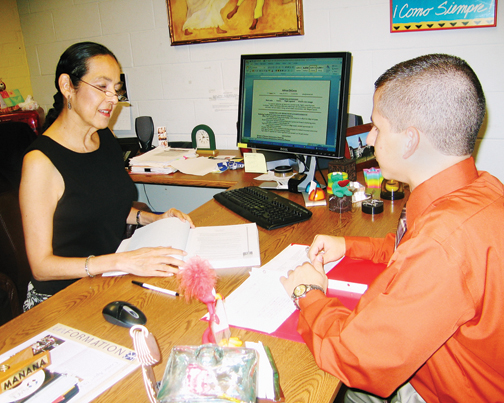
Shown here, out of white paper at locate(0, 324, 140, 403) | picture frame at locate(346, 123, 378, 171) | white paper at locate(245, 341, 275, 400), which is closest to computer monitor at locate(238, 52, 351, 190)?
picture frame at locate(346, 123, 378, 171)

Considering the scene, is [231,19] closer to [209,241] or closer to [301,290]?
[209,241]

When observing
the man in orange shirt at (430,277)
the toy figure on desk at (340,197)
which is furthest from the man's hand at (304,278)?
the toy figure on desk at (340,197)

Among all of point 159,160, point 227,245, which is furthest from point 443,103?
point 159,160

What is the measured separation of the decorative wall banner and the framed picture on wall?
53cm

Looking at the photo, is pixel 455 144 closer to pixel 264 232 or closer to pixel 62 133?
pixel 264 232

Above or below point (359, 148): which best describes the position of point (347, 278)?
below

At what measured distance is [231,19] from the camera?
7.80 feet

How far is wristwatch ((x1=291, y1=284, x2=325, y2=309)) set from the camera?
0.87 metres

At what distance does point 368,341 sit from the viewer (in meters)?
0.68

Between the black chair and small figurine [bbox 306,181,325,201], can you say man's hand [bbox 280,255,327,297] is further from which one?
the black chair

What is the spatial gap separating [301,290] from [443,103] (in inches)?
Answer: 19.0

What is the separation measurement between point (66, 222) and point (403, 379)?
115 centimetres

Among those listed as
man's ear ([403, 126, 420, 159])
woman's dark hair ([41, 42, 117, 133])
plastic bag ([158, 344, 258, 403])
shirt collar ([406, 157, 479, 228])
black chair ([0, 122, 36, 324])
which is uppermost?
woman's dark hair ([41, 42, 117, 133])

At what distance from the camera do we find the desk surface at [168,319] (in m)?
0.71
